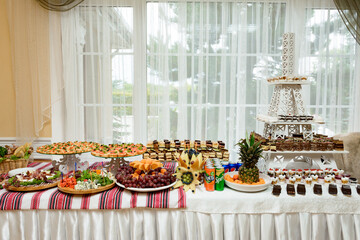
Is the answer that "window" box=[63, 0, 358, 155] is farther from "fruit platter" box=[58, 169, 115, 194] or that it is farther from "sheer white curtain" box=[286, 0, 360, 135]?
"fruit platter" box=[58, 169, 115, 194]

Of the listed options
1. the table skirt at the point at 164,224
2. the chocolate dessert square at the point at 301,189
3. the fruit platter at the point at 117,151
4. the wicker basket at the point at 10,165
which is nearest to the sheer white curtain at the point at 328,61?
the chocolate dessert square at the point at 301,189

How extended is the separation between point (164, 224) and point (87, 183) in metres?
0.62

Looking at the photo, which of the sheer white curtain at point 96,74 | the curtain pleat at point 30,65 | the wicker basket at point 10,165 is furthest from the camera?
the sheer white curtain at point 96,74

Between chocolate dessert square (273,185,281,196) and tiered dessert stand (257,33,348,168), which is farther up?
tiered dessert stand (257,33,348,168)

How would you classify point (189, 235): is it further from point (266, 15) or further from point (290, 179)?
point (266, 15)

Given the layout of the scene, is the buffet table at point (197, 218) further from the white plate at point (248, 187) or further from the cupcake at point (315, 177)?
the cupcake at point (315, 177)

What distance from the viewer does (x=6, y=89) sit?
3723mm

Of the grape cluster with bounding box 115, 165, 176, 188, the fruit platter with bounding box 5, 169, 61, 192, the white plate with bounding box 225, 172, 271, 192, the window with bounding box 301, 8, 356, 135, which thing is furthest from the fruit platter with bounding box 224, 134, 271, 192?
the window with bounding box 301, 8, 356, 135

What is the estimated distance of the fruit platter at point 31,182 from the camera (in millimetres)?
1807

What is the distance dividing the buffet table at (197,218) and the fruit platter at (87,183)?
6cm

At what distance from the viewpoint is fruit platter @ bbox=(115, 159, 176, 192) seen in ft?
5.90

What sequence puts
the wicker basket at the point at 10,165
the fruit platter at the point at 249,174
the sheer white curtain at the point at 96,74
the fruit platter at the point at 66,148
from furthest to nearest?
the sheer white curtain at the point at 96,74
the wicker basket at the point at 10,165
the fruit platter at the point at 66,148
the fruit platter at the point at 249,174

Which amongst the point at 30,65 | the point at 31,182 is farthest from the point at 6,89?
the point at 31,182

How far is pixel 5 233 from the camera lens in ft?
5.82
